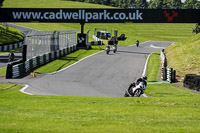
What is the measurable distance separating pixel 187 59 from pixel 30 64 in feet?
53.9

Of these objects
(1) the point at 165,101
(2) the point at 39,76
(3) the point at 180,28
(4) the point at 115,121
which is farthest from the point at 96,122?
(3) the point at 180,28

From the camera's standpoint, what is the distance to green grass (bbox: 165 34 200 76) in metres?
33.3

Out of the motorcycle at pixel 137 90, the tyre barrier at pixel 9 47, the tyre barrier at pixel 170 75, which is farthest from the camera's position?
the tyre barrier at pixel 9 47

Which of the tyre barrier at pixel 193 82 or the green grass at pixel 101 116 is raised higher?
the green grass at pixel 101 116

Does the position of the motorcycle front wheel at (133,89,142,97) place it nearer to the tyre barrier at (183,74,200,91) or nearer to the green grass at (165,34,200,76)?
the tyre barrier at (183,74,200,91)

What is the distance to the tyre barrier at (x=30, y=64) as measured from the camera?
26.7 meters

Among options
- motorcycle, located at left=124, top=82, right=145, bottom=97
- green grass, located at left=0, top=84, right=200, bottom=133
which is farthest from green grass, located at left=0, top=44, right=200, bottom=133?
motorcycle, located at left=124, top=82, right=145, bottom=97

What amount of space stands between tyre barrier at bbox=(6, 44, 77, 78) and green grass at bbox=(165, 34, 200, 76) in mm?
12193

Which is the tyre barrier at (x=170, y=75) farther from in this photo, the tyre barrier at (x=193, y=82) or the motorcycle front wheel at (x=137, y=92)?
the motorcycle front wheel at (x=137, y=92)

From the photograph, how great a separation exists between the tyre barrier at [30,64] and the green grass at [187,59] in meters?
12.2

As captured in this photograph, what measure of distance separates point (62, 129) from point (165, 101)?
6.34 meters

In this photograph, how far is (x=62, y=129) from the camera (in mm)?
9000

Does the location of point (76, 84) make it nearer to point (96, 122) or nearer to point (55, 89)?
point (55, 89)

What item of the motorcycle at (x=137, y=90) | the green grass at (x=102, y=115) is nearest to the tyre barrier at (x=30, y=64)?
the motorcycle at (x=137, y=90)
